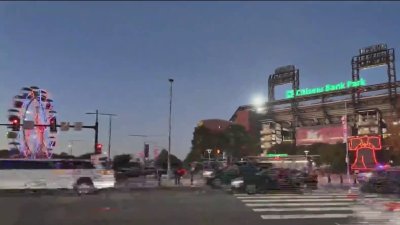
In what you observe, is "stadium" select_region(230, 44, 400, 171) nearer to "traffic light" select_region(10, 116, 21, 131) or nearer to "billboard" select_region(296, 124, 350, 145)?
"billboard" select_region(296, 124, 350, 145)

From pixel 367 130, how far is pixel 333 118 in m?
19.9

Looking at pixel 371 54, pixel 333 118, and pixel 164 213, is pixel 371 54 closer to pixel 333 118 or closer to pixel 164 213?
pixel 333 118

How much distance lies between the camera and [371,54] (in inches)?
4668

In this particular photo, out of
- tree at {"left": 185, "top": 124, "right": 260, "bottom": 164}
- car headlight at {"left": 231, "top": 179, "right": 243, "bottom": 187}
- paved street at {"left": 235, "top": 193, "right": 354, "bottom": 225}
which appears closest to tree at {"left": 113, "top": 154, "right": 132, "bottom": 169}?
tree at {"left": 185, "top": 124, "right": 260, "bottom": 164}

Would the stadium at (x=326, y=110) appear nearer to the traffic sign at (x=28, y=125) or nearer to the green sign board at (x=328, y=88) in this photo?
the green sign board at (x=328, y=88)

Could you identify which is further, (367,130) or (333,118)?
(333,118)

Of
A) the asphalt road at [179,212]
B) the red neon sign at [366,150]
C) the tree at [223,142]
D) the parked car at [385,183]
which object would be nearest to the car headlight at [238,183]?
the asphalt road at [179,212]

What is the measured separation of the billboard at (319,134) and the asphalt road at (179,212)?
104466 millimetres

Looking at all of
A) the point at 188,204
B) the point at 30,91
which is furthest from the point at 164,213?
the point at 30,91

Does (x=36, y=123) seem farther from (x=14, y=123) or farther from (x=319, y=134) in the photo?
(x=319, y=134)

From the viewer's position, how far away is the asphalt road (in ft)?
45.6

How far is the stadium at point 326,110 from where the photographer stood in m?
120

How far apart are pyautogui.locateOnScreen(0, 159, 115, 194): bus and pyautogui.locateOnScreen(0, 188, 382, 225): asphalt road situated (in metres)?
7.01


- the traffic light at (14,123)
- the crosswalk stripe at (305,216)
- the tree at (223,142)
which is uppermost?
the tree at (223,142)
